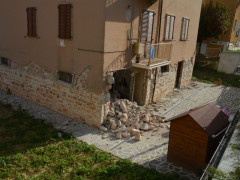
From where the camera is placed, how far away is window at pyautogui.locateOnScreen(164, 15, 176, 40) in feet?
42.4

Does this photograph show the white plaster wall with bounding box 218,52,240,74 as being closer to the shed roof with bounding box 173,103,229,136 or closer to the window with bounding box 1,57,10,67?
the shed roof with bounding box 173,103,229,136

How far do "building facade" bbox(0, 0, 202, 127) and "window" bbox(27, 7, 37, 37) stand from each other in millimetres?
49

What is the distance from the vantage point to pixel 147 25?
1120cm

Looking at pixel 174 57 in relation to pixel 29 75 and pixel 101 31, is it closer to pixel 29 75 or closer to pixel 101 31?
pixel 101 31

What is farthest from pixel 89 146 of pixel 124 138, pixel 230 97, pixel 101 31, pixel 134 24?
pixel 230 97

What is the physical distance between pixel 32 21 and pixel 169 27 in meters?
7.56

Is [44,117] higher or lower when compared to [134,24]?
lower

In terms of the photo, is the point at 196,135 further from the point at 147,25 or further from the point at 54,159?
the point at 147,25

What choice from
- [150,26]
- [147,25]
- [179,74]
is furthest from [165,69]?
[147,25]

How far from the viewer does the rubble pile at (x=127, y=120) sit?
961cm

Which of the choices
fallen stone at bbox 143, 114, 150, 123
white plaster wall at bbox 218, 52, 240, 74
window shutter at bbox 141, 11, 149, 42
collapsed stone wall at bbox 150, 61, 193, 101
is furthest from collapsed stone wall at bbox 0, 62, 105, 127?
white plaster wall at bbox 218, 52, 240, 74

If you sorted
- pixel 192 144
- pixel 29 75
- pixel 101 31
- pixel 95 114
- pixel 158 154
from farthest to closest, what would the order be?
pixel 29 75, pixel 95 114, pixel 101 31, pixel 158 154, pixel 192 144

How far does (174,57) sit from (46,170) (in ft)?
36.1

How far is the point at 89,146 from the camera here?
8.47 meters
